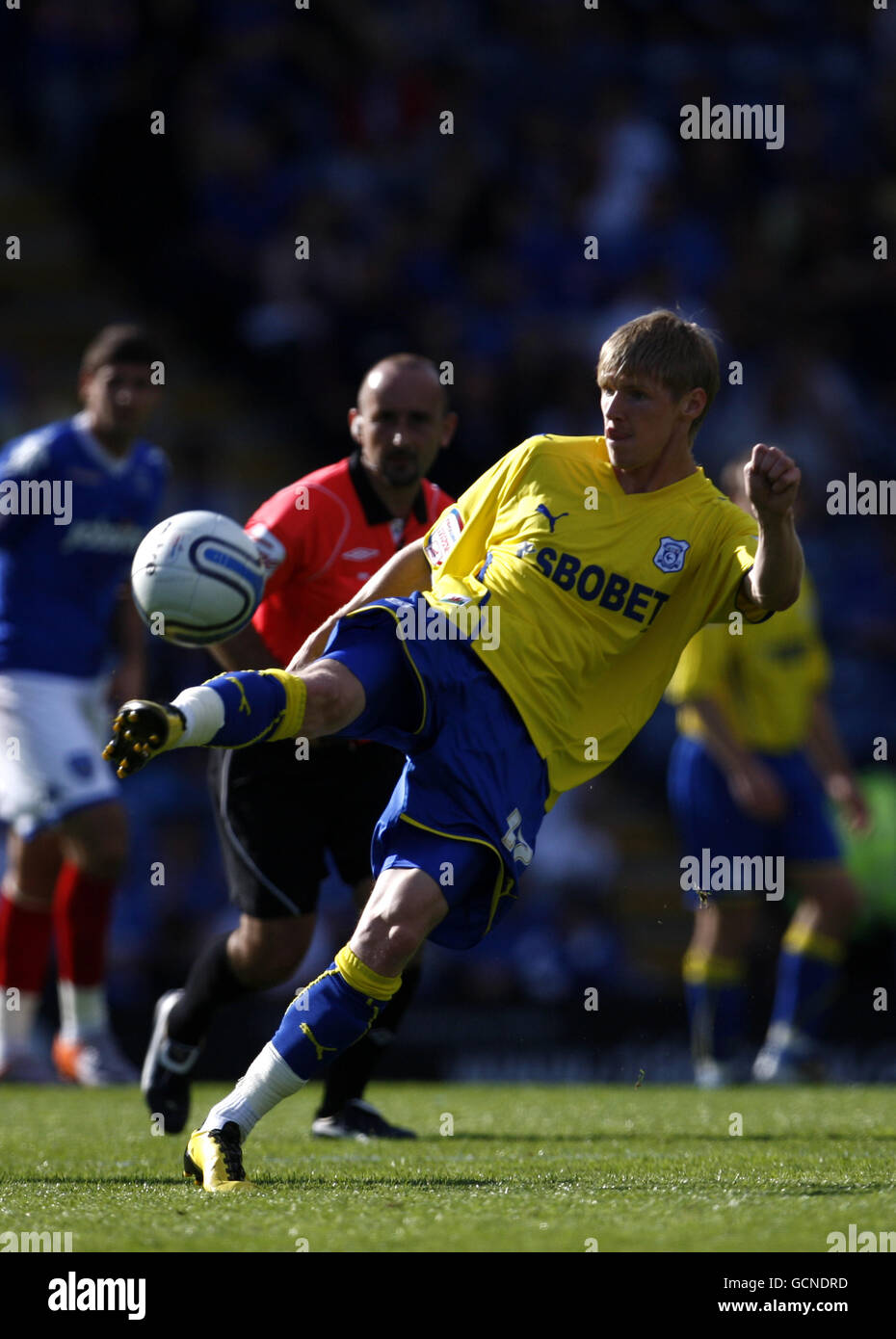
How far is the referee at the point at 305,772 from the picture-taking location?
203 inches

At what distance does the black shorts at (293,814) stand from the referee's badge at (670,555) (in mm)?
1370

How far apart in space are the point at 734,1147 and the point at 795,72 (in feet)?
37.4

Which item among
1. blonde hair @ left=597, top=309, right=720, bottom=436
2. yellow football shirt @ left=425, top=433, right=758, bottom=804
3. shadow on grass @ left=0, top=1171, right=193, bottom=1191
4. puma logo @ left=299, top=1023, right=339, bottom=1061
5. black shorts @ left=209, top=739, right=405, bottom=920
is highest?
blonde hair @ left=597, top=309, right=720, bottom=436

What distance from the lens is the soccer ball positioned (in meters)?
4.20

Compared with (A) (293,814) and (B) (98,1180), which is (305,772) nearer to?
(A) (293,814)

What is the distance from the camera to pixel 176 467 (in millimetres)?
12461

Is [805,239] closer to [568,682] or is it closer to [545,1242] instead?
[568,682]

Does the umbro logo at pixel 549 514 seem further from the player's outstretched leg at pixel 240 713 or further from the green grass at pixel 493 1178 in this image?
the green grass at pixel 493 1178

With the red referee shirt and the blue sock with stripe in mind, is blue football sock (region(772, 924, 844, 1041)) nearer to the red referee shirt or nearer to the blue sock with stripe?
the red referee shirt

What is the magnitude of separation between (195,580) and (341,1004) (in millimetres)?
1046

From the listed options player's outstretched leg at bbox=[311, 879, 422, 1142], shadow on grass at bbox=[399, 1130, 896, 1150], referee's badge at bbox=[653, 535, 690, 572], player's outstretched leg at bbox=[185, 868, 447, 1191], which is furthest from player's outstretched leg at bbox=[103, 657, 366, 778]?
shadow on grass at bbox=[399, 1130, 896, 1150]

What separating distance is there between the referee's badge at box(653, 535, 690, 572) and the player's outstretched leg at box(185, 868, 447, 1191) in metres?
0.97

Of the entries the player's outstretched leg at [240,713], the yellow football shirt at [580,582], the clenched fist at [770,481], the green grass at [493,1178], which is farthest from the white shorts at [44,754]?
the clenched fist at [770,481]

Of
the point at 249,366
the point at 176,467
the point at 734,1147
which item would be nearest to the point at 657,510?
the point at 734,1147
